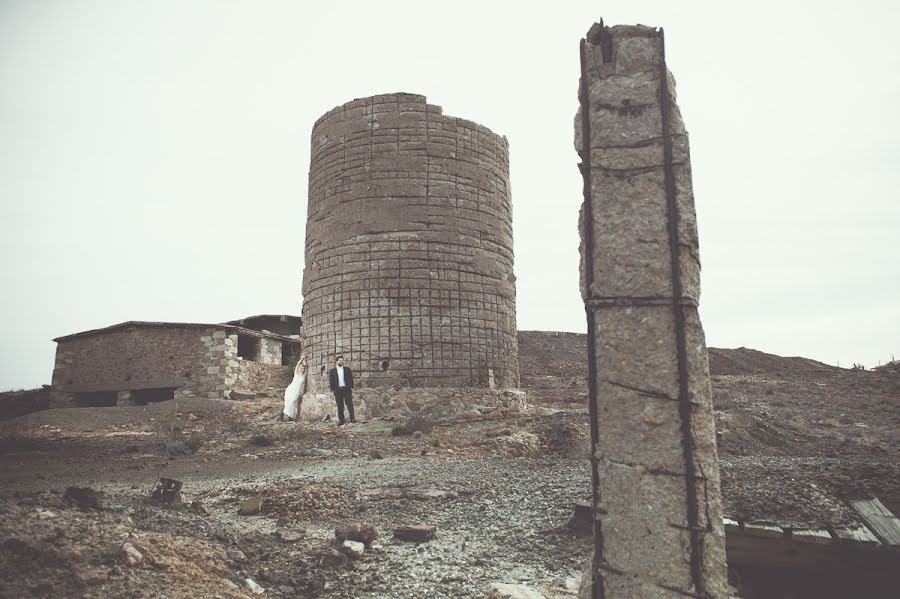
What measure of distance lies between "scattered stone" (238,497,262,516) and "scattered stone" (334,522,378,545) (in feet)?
3.58

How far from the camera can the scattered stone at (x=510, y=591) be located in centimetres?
310

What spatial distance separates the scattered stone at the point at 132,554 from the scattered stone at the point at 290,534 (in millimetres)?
1052

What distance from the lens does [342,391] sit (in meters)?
10.5

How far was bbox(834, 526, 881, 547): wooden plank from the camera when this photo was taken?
3346 millimetres

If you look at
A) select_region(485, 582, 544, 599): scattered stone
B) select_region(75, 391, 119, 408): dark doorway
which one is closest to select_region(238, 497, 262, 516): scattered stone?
select_region(485, 582, 544, 599): scattered stone

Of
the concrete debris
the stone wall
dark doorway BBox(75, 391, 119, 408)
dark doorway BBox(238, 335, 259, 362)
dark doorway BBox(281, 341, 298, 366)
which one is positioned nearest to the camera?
the concrete debris

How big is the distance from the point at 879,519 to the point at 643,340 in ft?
7.54

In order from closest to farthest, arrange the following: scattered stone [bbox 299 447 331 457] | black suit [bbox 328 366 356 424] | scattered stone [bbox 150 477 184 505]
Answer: scattered stone [bbox 150 477 184 505]
scattered stone [bbox 299 447 331 457]
black suit [bbox 328 366 356 424]

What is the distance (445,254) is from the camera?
11203 mm

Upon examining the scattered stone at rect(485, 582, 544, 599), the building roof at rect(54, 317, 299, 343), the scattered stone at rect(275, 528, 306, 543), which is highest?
the building roof at rect(54, 317, 299, 343)

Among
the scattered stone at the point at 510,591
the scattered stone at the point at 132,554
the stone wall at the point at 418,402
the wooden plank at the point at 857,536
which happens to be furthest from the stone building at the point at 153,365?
the wooden plank at the point at 857,536

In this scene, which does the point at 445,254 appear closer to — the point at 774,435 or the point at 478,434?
the point at 478,434

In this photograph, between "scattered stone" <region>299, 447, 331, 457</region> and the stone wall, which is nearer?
"scattered stone" <region>299, 447, 331, 457</region>

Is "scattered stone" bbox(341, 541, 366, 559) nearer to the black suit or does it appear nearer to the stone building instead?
the black suit
